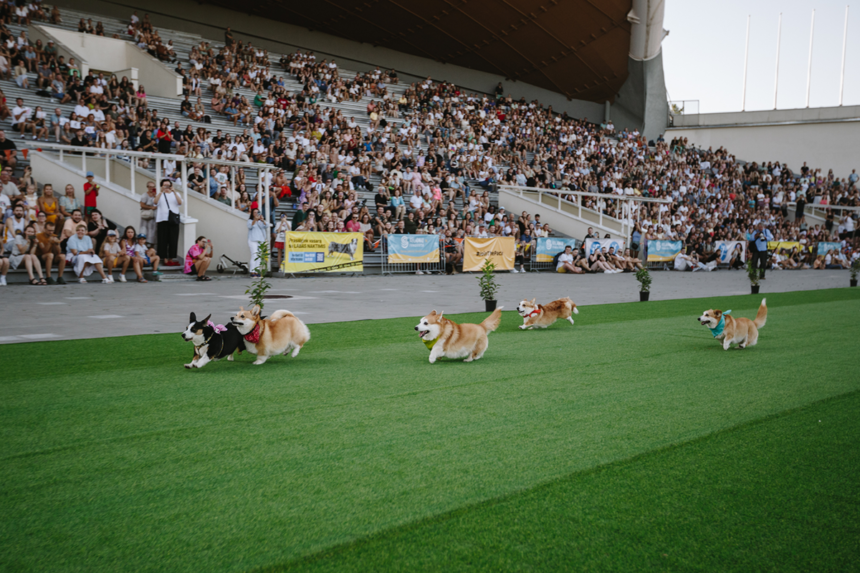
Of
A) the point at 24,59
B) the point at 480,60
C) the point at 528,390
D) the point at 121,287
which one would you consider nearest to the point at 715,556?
the point at 528,390

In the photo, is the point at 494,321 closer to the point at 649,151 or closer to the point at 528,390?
the point at 528,390

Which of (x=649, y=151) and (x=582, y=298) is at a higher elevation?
(x=649, y=151)

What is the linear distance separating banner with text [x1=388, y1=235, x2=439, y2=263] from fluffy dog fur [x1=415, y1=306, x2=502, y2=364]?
48.1ft


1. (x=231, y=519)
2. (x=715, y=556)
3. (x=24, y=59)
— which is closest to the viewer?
(x=715, y=556)

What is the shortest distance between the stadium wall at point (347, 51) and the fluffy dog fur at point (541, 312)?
33048 mm

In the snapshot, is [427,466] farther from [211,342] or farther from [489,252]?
[489,252]

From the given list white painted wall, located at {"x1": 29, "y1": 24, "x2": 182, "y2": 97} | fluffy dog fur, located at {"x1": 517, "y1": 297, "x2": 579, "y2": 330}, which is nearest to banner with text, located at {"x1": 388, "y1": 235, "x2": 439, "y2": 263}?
fluffy dog fur, located at {"x1": 517, "y1": 297, "x2": 579, "y2": 330}

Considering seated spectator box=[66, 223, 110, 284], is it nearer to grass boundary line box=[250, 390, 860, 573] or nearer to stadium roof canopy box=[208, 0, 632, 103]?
grass boundary line box=[250, 390, 860, 573]

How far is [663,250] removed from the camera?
29.2m

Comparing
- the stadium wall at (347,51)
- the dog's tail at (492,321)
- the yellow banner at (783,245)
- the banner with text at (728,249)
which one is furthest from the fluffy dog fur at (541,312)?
the stadium wall at (347,51)

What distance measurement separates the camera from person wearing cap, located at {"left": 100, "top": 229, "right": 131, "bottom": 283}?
15.2m

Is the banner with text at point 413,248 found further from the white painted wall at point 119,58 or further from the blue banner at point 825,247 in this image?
the blue banner at point 825,247

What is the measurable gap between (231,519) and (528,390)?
9.81 ft

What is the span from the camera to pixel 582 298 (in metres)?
14.6
